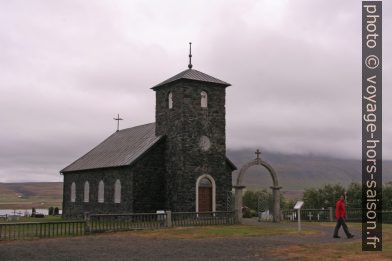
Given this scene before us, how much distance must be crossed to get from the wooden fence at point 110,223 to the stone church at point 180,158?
8.83 feet

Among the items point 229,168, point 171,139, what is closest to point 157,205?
point 171,139

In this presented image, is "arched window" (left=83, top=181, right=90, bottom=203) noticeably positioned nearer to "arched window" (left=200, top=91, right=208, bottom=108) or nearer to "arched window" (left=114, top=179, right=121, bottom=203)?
"arched window" (left=114, top=179, right=121, bottom=203)

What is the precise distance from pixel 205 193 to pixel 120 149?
30.7 feet

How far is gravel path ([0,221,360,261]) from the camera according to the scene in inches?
681

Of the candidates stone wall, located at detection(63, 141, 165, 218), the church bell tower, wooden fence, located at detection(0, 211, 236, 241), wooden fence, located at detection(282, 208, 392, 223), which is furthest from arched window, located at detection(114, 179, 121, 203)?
wooden fence, located at detection(282, 208, 392, 223)

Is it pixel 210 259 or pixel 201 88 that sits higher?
pixel 201 88

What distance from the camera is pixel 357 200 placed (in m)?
55.5

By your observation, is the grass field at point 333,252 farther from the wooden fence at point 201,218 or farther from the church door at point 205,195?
the church door at point 205,195

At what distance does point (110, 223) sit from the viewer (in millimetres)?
27953

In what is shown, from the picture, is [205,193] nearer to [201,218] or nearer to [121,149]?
[201,218]

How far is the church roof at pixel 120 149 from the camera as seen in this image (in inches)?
1479

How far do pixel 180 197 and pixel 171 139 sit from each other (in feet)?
13.5

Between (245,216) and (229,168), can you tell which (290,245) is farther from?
(245,216)

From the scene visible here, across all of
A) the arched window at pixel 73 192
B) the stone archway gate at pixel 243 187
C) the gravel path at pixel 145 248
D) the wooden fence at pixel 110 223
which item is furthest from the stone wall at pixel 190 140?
the arched window at pixel 73 192
